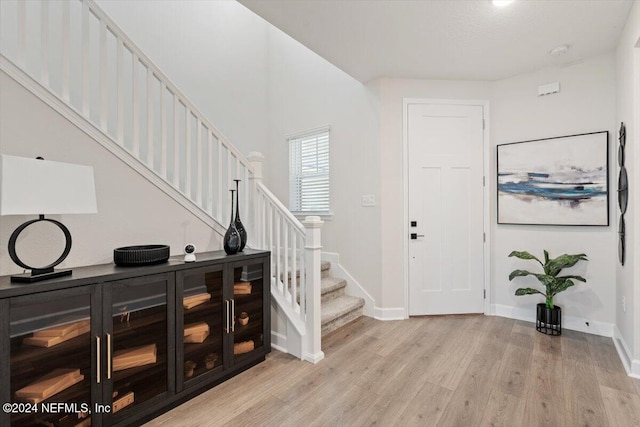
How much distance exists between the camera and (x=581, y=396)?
2.03 metres

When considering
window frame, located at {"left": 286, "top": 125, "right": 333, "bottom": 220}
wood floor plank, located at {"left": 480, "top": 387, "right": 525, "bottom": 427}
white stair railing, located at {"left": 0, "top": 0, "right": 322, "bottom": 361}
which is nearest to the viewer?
wood floor plank, located at {"left": 480, "top": 387, "right": 525, "bottom": 427}

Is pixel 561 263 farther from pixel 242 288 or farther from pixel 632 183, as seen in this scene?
pixel 242 288

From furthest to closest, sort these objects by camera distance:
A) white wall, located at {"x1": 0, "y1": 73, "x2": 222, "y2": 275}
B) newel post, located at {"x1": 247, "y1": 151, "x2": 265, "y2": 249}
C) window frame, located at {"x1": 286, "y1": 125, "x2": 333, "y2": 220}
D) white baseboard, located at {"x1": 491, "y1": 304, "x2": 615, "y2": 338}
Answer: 1. window frame, located at {"x1": 286, "y1": 125, "x2": 333, "y2": 220}
2. white baseboard, located at {"x1": 491, "y1": 304, "x2": 615, "y2": 338}
3. newel post, located at {"x1": 247, "y1": 151, "x2": 265, "y2": 249}
4. white wall, located at {"x1": 0, "y1": 73, "x2": 222, "y2": 275}

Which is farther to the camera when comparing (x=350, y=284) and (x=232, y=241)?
(x=350, y=284)

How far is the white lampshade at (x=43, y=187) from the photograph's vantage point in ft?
4.46

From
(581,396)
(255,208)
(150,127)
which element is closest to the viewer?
(581,396)

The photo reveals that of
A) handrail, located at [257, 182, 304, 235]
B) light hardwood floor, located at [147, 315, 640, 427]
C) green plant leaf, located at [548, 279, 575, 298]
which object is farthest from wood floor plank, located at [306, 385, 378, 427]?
green plant leaf, located at [548, 279, 575, 298]

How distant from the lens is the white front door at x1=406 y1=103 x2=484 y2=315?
3.57m

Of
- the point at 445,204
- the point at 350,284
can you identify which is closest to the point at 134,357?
the point at 350,284

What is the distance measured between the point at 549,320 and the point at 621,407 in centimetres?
121

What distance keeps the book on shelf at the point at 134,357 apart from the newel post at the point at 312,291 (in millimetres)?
1163

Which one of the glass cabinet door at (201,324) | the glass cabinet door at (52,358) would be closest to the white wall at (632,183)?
the glass cabinet door at (201,324)

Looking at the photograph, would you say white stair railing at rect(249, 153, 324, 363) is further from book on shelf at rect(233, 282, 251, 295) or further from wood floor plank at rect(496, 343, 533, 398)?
wood floor plank at rect(496, 343, 533, 398)

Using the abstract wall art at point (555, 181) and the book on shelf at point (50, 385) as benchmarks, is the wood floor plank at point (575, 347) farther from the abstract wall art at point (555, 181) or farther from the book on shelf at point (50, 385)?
the book on shelf at point (50, 385)
